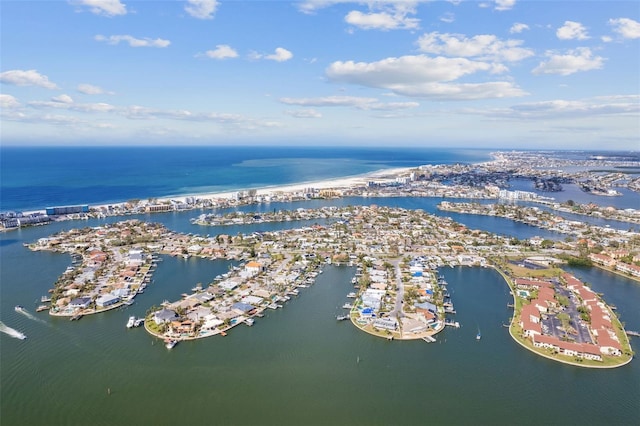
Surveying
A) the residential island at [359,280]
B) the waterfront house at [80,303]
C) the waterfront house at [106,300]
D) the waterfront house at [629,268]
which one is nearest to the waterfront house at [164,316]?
the residential island at [359,280]

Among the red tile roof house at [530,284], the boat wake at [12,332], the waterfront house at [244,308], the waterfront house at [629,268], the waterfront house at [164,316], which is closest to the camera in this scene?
the boat wake at [12,332]

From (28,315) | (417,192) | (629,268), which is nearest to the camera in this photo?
(28,315)

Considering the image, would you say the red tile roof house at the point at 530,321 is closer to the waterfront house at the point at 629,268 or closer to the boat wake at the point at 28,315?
the waterfront house at the point at 629,268

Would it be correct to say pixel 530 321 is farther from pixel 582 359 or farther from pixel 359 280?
pixel 359 280

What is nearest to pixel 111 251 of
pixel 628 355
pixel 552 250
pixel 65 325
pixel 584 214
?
pixel 65 325

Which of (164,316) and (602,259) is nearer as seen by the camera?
(164,316)

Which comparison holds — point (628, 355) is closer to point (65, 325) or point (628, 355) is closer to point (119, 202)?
point (65, 325)

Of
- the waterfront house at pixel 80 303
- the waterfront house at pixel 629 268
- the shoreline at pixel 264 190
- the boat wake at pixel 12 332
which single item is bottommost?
the boat wake at pixel 12 332

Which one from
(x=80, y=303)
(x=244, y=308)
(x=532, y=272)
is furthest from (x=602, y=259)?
(x=80, y=303)

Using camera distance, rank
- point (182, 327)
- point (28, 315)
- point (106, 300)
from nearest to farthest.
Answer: point (182, 327), point (28, 315), point (106, 300)

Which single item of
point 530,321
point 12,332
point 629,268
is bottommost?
point 12,332
